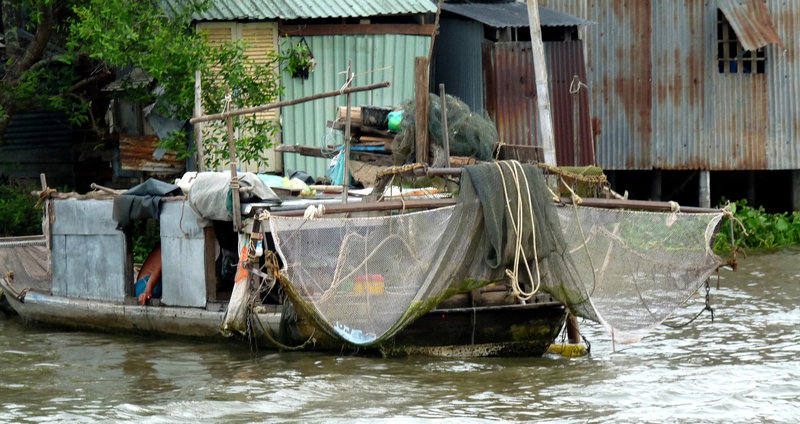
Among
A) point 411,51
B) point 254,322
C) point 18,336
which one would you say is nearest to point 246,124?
point 411,51

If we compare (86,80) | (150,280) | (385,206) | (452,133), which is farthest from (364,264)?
(86,80)

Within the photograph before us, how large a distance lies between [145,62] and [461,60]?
568cm

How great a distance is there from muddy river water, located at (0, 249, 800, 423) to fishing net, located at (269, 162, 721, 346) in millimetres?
584

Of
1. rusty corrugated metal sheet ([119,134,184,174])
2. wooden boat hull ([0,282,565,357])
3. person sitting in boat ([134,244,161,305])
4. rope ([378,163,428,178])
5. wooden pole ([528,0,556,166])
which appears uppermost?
wooden pole ([528,0,556,166])

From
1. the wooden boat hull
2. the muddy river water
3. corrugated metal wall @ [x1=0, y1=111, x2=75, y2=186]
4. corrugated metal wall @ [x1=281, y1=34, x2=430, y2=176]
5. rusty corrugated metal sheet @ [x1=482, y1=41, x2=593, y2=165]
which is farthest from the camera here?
corrugated metal wall @ [x1=0, y1=111, x2=75, y2=186]

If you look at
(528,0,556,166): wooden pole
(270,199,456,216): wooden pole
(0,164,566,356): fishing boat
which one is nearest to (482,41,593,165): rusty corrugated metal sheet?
(528,0,556,166): wooden pole

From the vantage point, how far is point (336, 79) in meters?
16.7

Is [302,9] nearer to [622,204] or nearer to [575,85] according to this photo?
[575,85]

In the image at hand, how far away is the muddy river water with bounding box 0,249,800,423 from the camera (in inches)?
344

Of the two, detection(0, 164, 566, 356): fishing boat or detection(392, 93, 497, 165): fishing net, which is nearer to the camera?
detection(0, 164, 566, 356): fishing boat

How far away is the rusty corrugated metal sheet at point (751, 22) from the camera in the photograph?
18.2 metres

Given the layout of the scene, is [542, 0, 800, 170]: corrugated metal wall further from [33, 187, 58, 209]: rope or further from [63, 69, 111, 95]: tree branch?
[33, 187, 58, 209]: rope

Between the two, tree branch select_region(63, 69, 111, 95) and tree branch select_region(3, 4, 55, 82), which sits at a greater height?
tree branch select_region(3, 4, 55, 82)

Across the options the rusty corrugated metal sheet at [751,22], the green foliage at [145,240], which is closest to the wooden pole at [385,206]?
the green foliage at [145,240]
